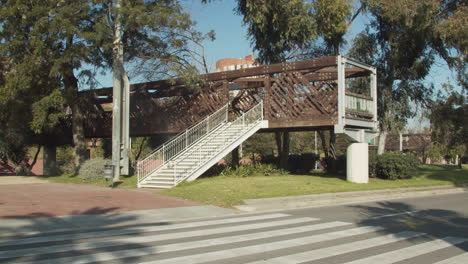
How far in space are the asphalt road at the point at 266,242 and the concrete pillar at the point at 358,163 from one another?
364 inches

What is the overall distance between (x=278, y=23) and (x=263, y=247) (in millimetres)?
22063

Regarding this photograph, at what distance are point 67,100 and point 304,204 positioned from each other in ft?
50.4

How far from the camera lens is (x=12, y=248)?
821 centimetres

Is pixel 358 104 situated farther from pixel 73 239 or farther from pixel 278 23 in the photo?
pixel 73 239

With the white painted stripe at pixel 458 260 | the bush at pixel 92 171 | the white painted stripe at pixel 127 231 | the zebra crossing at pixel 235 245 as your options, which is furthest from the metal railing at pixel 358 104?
the white painted stripe at pixel 458 260

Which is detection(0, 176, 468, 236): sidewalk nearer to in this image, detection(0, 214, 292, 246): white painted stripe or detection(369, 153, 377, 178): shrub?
detection(0, 214, 292, 246): white painted stripe

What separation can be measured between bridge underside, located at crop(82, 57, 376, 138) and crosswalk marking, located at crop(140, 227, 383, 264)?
1176cm

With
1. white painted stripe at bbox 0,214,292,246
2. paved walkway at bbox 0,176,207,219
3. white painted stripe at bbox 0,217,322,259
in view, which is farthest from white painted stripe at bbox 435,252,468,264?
paved walkway at bbox 0,176,207,219

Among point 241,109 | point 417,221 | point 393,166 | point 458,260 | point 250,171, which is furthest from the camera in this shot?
point 241,109

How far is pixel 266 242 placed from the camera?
348 inches

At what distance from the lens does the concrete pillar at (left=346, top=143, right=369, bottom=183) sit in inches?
864

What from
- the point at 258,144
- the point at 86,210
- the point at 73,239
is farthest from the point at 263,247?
the point at 258,144

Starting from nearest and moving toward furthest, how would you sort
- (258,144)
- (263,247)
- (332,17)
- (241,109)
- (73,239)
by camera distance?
1. (263,247)
2. (73,239)
3. (241,109)
4. (332,17)
5. (258,144)

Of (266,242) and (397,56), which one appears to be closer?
(266,242)
